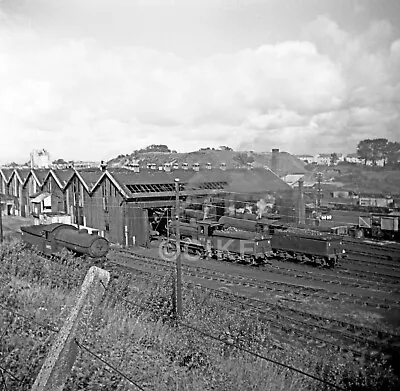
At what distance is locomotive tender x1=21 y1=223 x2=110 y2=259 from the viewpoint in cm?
1512

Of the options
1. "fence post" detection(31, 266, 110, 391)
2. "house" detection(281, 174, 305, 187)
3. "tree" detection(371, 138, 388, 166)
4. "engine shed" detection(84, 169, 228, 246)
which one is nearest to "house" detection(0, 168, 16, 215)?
"engine shed" detection(84, 169, 228, 246)

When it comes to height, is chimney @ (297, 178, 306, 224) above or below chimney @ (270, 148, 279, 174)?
below

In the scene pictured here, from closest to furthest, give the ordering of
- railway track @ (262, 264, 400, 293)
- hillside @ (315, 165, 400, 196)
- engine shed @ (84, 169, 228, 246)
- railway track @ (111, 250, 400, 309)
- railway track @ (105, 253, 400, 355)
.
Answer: railway track @ (105, 253, 400, 355) < railway track @ (111, 250, 400, 309) < railway track @ (262, 264, 400, 293) < hillside @ (315, 165, 400, 196) < engine shed @ (84, 169, 228, 246)

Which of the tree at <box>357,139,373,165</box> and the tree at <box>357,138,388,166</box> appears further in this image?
the tree at <box>357,139,373,165</box>

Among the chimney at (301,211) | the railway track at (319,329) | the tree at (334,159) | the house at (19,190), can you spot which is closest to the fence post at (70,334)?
the railway track at (319,329)

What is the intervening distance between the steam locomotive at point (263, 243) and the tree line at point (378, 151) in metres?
Answer: 3.34

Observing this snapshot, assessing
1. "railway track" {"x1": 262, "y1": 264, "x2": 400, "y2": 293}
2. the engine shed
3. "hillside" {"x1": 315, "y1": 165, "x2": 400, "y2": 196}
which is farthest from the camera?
the engine shed

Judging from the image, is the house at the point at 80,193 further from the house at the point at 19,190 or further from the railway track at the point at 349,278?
the railway track at the point at 349,278

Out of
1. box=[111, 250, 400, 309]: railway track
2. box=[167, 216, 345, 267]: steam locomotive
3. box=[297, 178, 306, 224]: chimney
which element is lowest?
box=[111, 250, 400, 309]: railway track

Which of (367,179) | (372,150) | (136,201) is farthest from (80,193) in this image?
(372,150)

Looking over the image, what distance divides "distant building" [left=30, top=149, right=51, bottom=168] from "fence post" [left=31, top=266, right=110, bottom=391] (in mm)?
37781

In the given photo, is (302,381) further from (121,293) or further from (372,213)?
(372,213)

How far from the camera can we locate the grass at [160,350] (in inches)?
180

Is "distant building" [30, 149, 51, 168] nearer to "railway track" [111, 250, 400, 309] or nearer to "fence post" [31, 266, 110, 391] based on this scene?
"railway track" [111, 250, 400, 309]
